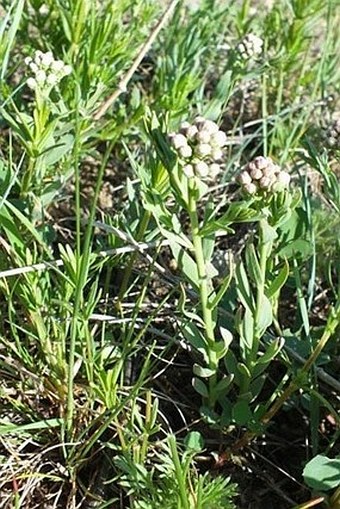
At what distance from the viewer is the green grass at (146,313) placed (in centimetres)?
157

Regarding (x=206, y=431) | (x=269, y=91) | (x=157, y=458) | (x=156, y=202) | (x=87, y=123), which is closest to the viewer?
(x=156, y=202)

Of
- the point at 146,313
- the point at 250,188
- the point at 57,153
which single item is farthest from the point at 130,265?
the point at 250,188

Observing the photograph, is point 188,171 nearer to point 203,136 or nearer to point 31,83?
point 203,136

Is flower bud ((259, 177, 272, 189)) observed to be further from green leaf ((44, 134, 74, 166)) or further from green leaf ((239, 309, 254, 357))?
green leaf ((44, 134, 74, 166))

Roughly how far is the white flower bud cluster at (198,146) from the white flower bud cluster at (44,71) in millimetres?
433

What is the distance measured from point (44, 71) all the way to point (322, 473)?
937 mm

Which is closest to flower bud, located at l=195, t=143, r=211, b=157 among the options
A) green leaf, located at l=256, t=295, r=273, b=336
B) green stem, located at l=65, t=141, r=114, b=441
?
green stem, located at l=65, t=141, r=114, b=441

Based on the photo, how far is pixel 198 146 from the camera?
55.4 inches

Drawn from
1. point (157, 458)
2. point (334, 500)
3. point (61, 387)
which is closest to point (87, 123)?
point (61, 387)

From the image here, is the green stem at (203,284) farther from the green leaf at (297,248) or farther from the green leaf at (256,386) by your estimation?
the green leaf at (297,248)

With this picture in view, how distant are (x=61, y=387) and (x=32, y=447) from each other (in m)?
0.14

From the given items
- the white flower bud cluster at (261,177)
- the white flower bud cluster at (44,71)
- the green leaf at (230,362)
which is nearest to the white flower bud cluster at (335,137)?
the white flower bud cluster at (261,177)

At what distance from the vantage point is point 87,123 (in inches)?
79.5

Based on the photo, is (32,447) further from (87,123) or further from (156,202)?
(87,123)
